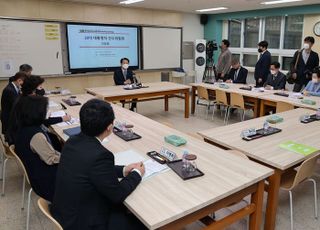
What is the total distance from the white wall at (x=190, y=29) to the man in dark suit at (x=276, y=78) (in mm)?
3966

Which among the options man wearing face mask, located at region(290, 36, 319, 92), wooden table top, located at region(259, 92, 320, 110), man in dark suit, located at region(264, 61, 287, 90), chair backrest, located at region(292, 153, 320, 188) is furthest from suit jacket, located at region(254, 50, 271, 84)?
chair backrest, located at region(292, 153, 320, 188)

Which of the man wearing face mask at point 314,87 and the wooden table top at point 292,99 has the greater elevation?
the man wearing face mask at point 314,87

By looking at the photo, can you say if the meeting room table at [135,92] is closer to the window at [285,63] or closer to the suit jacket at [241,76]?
the suit jacket at [241,76]

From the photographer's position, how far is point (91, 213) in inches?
54.7

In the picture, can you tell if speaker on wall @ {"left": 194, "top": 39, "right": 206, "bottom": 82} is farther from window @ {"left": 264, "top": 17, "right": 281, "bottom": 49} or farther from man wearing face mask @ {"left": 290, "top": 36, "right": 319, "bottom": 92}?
man wearing face mask @ {"left": 290, "top": 36, "right": 319, "bottom": 92}

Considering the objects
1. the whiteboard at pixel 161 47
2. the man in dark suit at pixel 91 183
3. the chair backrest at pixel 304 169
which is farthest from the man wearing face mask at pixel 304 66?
the man in dark suit at pixel 91 183

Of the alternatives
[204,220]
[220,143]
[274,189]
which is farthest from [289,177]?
[204,220]

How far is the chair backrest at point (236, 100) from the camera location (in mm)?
4883

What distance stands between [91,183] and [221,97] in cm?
427

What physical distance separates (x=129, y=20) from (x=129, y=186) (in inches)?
253

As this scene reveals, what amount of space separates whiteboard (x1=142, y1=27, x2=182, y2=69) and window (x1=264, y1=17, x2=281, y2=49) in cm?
255

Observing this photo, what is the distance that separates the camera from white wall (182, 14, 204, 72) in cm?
881

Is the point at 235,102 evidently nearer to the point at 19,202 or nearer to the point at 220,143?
the point at 220,143

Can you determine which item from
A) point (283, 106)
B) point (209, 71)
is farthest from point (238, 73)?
point (209, 71)
